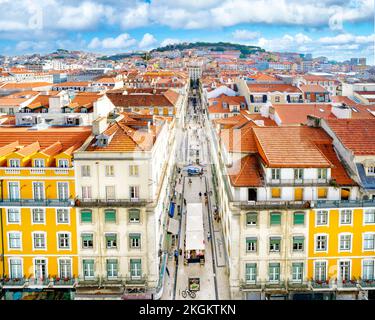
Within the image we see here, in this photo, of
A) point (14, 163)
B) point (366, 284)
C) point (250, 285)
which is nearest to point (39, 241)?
point (14, 163)

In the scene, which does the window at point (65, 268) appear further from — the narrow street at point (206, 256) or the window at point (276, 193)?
the window at point (276, 193)

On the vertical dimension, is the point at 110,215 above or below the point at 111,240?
above

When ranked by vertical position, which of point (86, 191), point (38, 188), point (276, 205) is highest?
point (38, 188)

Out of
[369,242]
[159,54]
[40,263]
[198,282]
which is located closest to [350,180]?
[369,242]

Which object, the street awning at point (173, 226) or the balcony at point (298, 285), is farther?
the street awning at point (173, 226)

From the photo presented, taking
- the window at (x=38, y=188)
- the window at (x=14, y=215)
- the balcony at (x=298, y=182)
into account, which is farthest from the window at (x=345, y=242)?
→ the window at (x=14, y=215)

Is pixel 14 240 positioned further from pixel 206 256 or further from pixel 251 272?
pixel 251 272
